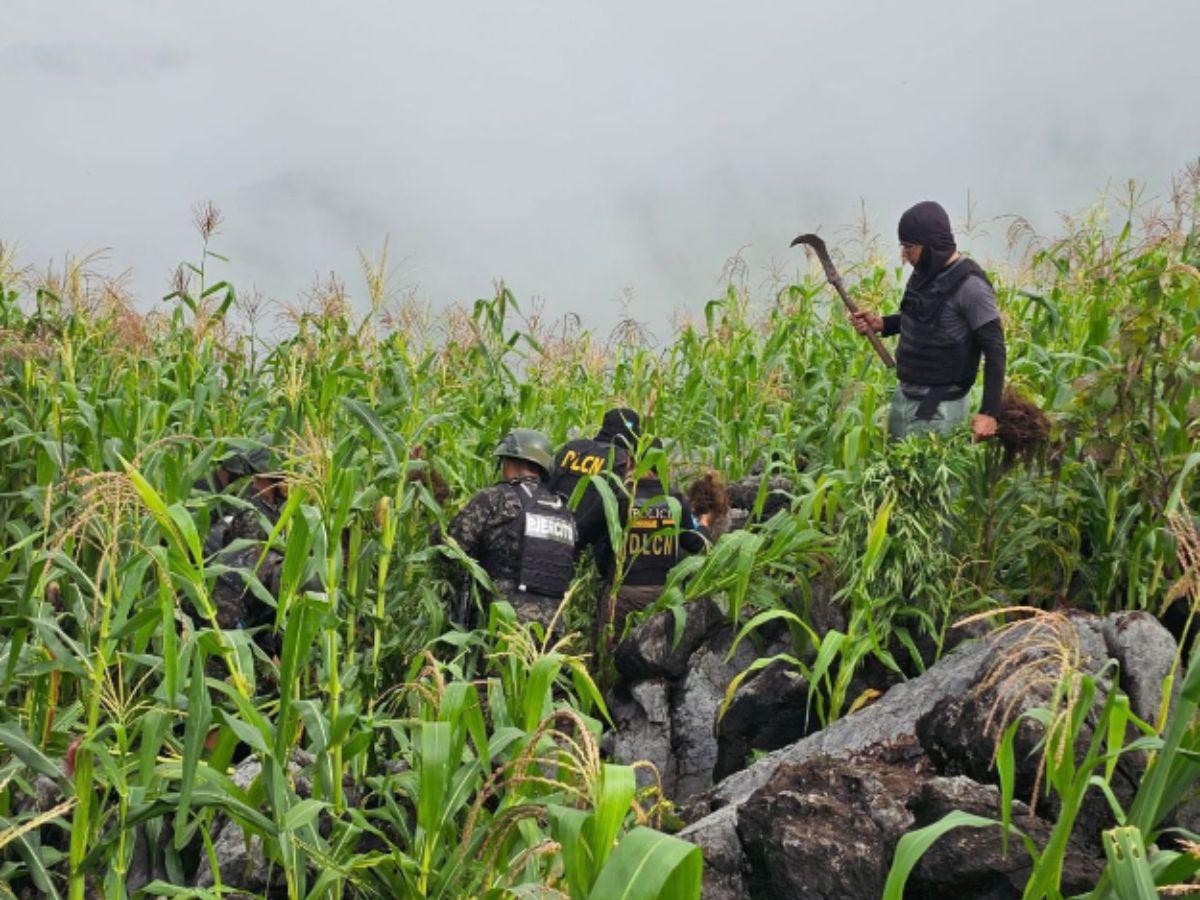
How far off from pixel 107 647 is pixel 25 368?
377 cm

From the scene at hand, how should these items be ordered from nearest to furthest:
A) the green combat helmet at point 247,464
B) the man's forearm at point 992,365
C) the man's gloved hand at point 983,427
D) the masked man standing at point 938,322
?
1. the man's gloved hand at point 983,427
2. the man's forearm at point 992,365
3. the masked man standing at point 938,322
4. the green combat helmet at point 247,464

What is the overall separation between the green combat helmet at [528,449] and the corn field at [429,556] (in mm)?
416

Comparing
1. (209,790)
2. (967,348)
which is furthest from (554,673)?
(967,348)

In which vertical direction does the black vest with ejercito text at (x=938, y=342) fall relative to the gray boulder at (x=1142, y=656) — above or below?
above

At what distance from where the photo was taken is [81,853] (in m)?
4.13

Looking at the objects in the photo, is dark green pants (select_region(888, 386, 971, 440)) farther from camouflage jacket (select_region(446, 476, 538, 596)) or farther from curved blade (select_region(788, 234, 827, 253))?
camouflage jacket (select_region(446, 476, 538, 596))

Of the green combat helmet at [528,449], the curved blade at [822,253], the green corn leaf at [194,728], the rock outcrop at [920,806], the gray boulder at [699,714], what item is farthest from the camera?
the curved blade at [822,253]

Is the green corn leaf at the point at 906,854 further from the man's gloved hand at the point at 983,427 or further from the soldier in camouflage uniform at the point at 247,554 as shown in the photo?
the soldier in camouflage uniform at the point at 247,554

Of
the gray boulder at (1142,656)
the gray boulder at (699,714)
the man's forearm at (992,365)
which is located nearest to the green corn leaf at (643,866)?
the gray boulder at (1142,656)

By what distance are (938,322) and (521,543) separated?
91.9 inches

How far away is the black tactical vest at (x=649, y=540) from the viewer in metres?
7.70

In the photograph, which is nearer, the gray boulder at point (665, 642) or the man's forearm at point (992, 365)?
the man's forearm at point (992, 365)

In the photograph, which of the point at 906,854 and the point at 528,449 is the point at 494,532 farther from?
the point at 906,854

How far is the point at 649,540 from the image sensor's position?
7.75 m
